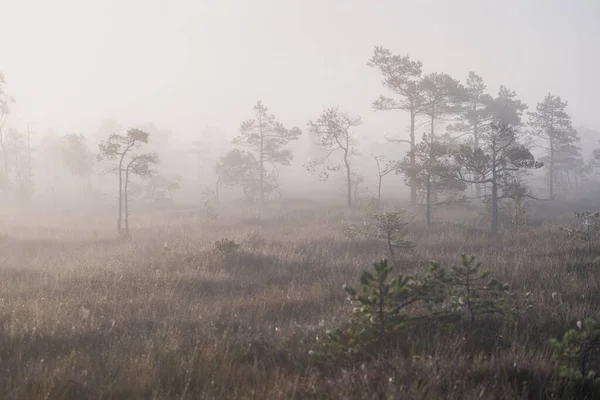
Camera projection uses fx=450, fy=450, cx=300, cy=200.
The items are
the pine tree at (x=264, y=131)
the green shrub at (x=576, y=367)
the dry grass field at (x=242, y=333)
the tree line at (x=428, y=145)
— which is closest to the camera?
the green shrub at (x=576, y=367)

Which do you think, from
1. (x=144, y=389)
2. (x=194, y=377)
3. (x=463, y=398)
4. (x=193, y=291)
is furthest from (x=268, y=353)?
(x=193, y=291)

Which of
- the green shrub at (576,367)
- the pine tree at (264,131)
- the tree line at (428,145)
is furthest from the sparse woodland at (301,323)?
the pine tree at (264,131)

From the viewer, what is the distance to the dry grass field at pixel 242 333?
3598 mm

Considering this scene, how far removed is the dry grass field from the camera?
142 inches

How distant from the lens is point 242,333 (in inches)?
210

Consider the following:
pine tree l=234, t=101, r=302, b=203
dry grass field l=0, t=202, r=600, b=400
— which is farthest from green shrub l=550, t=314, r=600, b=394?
pine tree l=234, t=101, r=302, b=203

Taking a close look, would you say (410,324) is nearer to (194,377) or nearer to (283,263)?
(194,377)

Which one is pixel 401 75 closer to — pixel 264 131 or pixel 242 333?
pixel 264 131

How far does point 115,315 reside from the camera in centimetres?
611

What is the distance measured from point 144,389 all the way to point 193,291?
442 centimetres

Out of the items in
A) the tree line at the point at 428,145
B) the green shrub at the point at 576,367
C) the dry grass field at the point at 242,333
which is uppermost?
the tree line at the point at 428,145

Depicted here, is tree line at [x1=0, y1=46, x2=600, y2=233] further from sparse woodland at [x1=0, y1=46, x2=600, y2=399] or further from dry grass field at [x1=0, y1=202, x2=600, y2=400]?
dry grass field at [x1=0, y1=202, x2=600, y2=400]

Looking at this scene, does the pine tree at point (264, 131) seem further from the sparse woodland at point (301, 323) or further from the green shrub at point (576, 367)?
the green shrub at point (576, 367)

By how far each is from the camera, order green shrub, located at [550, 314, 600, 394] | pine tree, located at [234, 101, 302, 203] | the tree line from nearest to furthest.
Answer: green shrub, located at [550, 314, 600, 394]
the tree line
pine tree, located at [234, 101, 302, 203]
